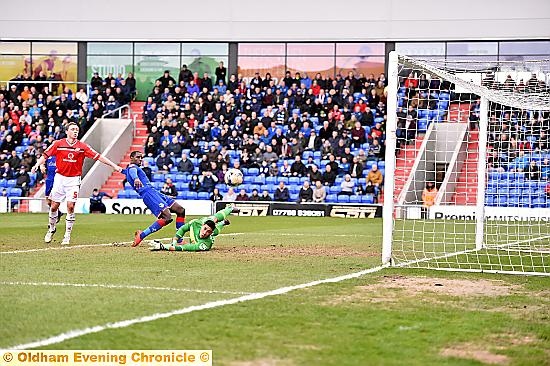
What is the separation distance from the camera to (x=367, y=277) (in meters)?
11.0

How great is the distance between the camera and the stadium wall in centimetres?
3878

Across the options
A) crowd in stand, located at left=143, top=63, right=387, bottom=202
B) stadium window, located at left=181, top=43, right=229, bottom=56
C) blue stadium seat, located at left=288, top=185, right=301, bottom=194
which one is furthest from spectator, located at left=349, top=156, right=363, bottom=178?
stadium window, located at left=181, top=43, right=229, bottom=56

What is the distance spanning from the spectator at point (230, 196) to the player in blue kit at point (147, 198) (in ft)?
60.1

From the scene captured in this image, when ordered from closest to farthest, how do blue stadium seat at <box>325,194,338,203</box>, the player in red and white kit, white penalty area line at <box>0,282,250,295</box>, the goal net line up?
1. white penalty area line at <box>0,282,250,295</box>
2. the goal net
3. the player in red and white kit
4. blue stadium seat at <box>325,194,338,203</box>

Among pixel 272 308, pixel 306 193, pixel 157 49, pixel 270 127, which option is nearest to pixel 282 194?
pixel 306 193

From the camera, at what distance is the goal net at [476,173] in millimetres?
13531

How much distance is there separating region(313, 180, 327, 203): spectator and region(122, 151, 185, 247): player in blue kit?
17908 millimetres

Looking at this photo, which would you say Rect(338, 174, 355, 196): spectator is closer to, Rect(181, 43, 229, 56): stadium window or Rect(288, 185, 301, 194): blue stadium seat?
Rect(288, 185, 301, 194): blue stadium seat

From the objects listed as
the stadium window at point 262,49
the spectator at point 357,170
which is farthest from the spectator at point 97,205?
the stadium window at point 262,49

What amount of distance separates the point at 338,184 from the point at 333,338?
27852mm

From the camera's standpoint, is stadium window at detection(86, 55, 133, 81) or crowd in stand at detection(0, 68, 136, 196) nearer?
crowd in stand at detection(0, 68, 136, 196)

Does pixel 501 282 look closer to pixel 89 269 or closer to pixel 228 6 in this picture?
pixel 89 269

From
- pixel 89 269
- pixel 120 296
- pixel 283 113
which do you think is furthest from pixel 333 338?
pixel 283 113

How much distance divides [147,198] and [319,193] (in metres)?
18.3
